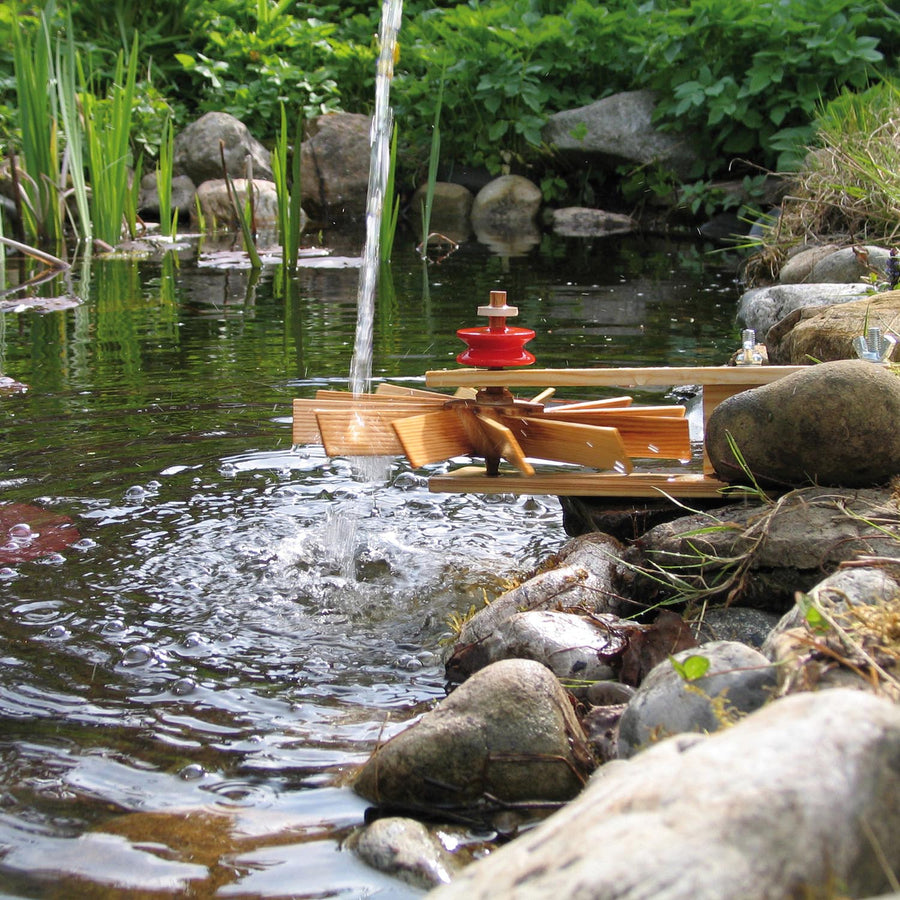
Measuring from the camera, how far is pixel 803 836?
1.26 metres

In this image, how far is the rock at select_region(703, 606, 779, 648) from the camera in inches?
106

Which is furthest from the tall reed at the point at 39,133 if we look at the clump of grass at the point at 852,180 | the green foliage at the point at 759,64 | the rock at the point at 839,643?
the rock at the point at 839,643

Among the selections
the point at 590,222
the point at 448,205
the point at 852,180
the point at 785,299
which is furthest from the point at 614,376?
the point at 448,205

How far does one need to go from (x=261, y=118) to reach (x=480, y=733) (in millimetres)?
15499

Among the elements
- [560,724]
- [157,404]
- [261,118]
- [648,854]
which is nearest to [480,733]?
[560,724]

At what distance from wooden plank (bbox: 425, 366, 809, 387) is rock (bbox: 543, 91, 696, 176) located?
11.9 meters

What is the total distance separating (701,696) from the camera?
2.02 metres

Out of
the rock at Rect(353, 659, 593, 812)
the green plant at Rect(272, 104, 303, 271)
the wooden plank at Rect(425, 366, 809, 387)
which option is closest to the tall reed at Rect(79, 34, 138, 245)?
the green plant at Rect(272, 104, 303, 271)

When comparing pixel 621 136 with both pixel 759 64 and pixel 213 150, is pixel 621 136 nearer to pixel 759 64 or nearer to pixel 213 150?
pixel 759 64

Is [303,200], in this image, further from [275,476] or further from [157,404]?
[275,476]

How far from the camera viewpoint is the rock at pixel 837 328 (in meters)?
4.40

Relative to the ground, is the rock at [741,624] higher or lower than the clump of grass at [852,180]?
lower

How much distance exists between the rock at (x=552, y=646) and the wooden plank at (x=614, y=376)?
87 cm

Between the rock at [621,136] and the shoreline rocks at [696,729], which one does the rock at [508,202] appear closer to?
the rock at [621,136]
